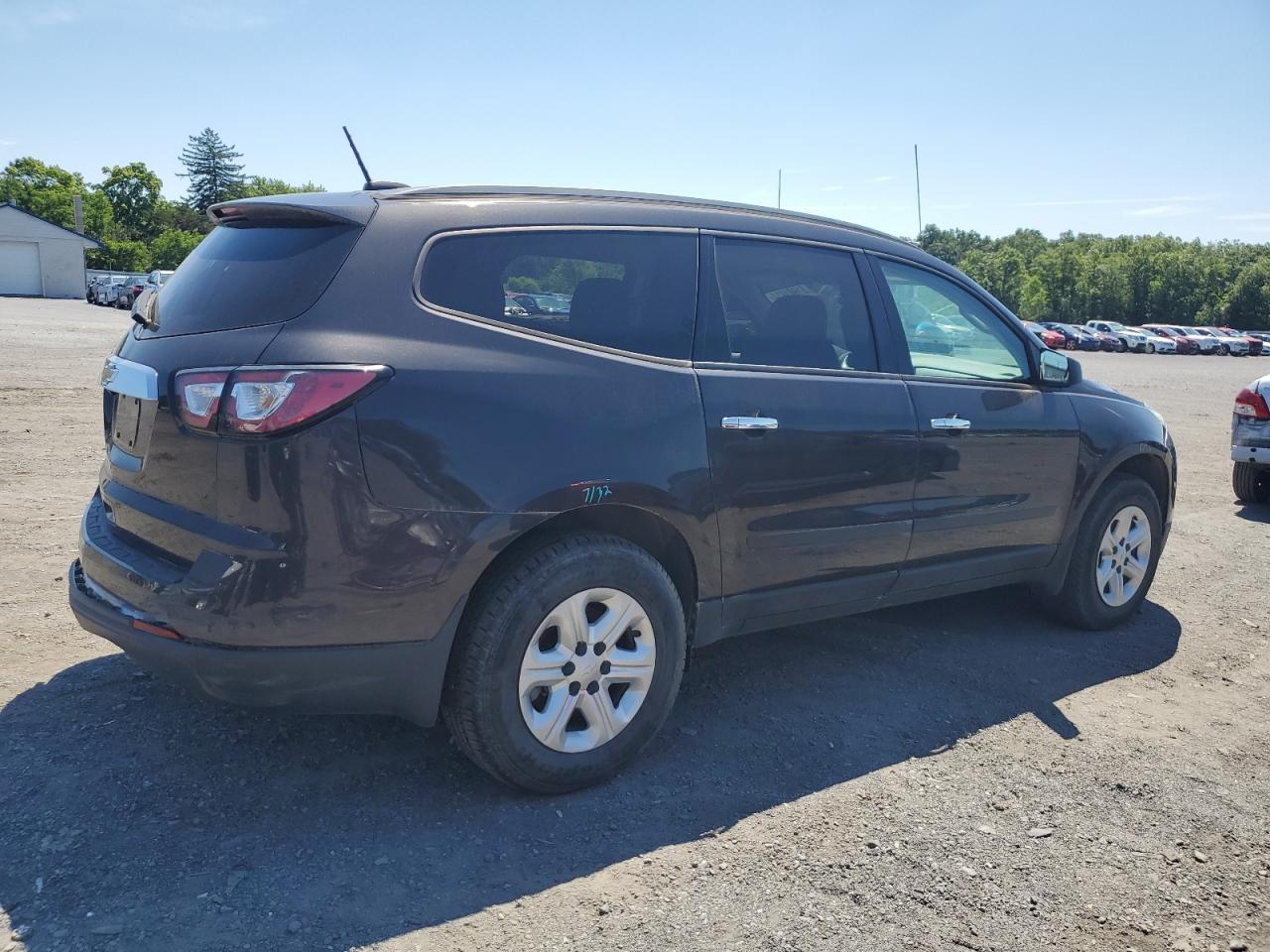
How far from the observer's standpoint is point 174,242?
262ft

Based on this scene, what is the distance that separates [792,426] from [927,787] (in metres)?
1.36

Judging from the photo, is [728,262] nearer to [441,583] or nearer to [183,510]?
[441,583]

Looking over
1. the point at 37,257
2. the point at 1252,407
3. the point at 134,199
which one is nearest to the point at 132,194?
the point at 134,199

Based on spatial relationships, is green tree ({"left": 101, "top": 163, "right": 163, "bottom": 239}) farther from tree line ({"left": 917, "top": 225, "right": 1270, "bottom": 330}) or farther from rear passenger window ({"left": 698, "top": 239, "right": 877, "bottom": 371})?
rear passenger window ({"left": 698, "top": 239, "right": 877, "bottom": 371})

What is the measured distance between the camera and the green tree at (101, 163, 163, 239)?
102m

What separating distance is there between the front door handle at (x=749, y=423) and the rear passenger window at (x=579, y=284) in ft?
0.95

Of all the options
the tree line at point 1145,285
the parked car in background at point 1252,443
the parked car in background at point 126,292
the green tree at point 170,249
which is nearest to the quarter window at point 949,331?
the parked car in background at point 1252,443

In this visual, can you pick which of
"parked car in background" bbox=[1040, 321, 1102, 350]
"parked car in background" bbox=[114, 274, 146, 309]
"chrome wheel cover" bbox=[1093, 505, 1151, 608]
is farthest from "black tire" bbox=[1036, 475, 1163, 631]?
"parked car in background" bbox=[1040, 321, 1102, 350]

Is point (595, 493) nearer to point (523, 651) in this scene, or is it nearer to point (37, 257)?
point (523, 651)

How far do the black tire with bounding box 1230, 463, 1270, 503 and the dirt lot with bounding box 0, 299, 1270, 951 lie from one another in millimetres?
4663

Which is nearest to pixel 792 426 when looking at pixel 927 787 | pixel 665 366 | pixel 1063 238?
pixel 665 366

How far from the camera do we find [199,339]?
3041 millimetres

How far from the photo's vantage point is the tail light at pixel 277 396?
2812 millimetres

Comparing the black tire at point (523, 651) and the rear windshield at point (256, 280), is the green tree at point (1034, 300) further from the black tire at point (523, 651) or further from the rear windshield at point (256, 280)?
the rear windshield at point (256, 280)
